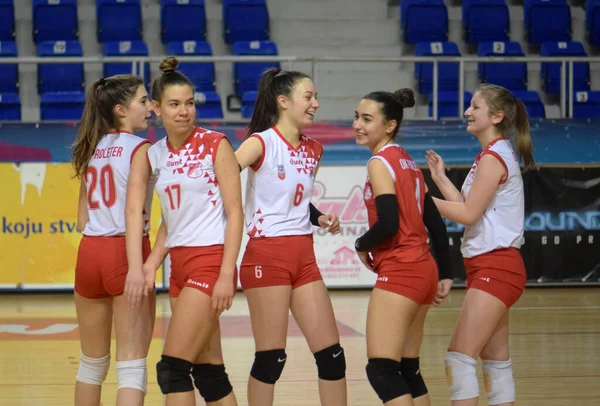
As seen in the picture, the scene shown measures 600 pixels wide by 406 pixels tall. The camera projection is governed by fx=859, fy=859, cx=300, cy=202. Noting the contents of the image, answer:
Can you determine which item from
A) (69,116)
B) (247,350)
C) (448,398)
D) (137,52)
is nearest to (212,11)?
(137,52)

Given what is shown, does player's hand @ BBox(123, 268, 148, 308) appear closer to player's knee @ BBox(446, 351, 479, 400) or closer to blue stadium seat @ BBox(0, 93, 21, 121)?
player's knee @ BBox(446, 351, 479, 400)

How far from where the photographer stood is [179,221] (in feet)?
12.2

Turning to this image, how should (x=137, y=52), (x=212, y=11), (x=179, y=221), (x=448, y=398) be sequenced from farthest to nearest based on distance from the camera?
(x=212, y=11)
(x=137, y=52)
(x=448, y=398)
(x=179, y=221)

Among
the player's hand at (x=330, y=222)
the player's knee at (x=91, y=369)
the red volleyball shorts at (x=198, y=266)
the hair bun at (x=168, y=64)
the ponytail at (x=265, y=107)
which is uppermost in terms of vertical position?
the hair bun at (x=168, y=64)

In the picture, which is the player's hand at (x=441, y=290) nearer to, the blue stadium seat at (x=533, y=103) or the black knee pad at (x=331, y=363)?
the black knee pad at (x=331, y=363)

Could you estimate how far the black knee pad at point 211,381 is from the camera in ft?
12.5

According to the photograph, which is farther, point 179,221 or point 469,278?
point 469,278

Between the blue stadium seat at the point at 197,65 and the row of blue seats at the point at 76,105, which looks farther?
the blue stadium seat at the point at 197,65

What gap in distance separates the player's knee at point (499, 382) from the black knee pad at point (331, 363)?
749mm

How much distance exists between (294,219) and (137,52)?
8423 millimetres

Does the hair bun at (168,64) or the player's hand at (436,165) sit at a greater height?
the hair bun at (168,64)

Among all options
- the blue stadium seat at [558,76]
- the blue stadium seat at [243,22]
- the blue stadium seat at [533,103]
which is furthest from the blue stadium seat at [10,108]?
the blue stadium seat at [558,76]

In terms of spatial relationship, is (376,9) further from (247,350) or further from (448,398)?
(448,398)

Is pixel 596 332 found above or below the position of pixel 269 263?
below
